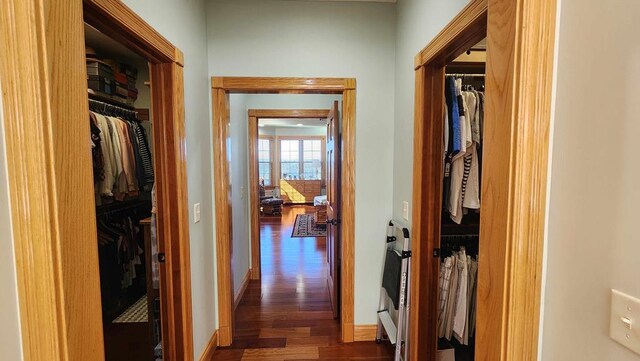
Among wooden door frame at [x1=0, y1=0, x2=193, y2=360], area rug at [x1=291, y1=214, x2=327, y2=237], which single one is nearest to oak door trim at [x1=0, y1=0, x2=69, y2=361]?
wooden door frame at [x1=0, y1=0, x2=193, y2=360]

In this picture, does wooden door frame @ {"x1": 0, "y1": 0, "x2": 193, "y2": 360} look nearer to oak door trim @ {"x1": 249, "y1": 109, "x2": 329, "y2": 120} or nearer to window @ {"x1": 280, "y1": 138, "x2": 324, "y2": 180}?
oak door trim @ {"x1": 249, "y1": 109, "x2": 329, "y2": 120}

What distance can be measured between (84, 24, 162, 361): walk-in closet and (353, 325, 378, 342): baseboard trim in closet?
57.0 inches

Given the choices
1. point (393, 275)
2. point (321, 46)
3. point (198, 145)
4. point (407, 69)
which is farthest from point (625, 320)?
point (321, 46)

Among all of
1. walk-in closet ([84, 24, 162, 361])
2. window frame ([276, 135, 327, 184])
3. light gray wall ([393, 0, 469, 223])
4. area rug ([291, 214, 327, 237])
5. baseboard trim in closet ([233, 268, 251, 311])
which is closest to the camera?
light gray wall ([393, 0, 469, 223])

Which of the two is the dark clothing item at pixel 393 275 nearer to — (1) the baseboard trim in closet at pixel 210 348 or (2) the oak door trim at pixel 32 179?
(1) the baseboard trim in closet at pixel 210 348

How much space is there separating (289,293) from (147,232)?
5.97ft

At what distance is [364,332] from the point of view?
7.64 ft

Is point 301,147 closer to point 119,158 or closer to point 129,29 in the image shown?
point 119,158

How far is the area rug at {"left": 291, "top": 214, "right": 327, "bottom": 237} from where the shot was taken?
560 cm

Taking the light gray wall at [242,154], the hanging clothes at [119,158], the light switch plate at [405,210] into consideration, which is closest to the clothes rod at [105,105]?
the hanging clothes at [119,158]

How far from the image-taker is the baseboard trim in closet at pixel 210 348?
204 centimetres

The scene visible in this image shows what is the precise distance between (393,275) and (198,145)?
1635 millimetres

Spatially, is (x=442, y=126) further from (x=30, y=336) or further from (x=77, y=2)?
(x=30, y=336)

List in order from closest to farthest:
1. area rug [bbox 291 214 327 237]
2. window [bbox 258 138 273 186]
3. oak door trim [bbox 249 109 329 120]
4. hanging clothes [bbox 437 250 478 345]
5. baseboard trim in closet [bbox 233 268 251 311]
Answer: hanging clothes [bbox 437 250 478 345] → baseboard trim in closet [bbox 233 268 251 311] → oak door trim [bbox 249 109 329 120] → area rug [bbox 291 214 327 237] → window [bbox 258 138 273 186]
